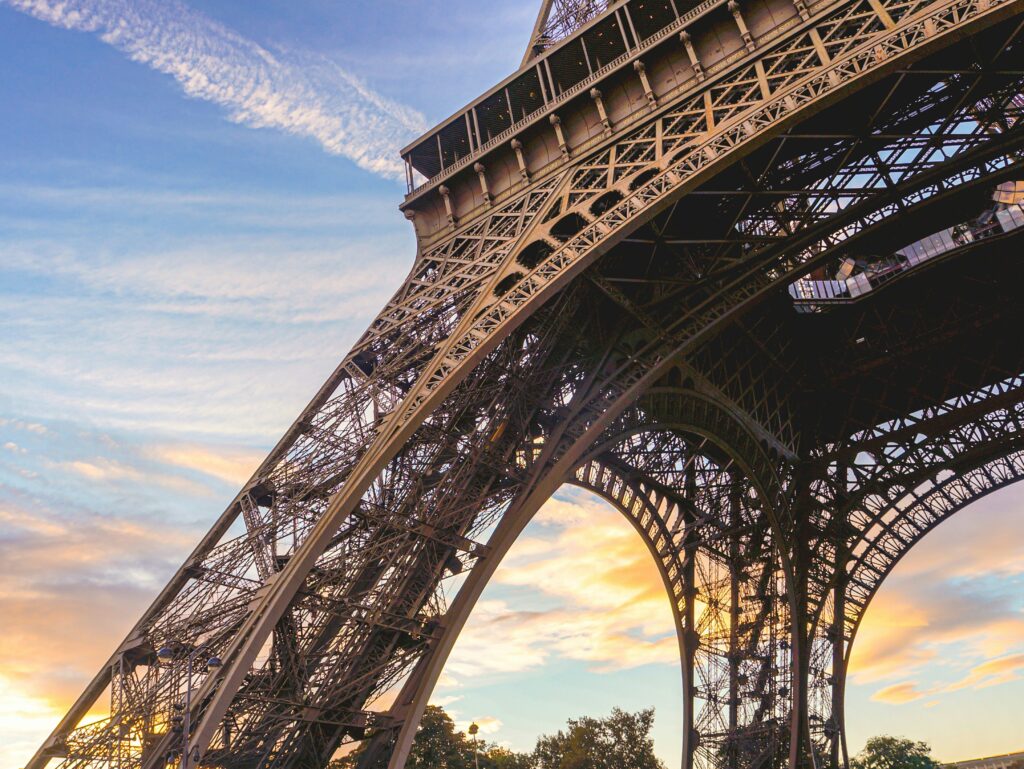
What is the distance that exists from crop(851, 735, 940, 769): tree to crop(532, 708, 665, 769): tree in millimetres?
23772

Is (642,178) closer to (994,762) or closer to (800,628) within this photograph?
(800,628)

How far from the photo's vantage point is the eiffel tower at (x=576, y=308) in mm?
13430

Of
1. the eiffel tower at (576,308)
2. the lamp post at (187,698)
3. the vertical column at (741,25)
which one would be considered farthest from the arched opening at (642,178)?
the lamp post at (187,698)

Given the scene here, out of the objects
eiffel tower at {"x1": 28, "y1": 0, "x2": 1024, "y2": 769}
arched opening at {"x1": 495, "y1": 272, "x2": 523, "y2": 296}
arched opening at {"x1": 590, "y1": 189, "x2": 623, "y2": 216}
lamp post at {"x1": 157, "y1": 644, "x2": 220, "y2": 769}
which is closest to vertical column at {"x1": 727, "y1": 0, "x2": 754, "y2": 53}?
eiffel tower at {"x1": 28, "y1": 0, "x2": 1024, "y2": 769}

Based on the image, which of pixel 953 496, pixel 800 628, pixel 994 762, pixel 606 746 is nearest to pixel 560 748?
pixel 606 746

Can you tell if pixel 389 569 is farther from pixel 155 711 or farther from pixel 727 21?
pixel 727 21

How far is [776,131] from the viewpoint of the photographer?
1288 centimetres

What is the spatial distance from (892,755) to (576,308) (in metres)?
57.8

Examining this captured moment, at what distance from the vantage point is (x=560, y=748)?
46281 millimetres

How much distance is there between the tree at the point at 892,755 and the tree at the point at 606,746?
936 inches

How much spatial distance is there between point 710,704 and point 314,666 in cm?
2033

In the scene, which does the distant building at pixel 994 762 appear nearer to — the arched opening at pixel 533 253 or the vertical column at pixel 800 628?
the vertical column at pixel 800 628

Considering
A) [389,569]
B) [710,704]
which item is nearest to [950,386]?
[710,704]

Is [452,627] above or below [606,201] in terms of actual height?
below
